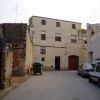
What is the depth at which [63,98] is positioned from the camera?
11109mm

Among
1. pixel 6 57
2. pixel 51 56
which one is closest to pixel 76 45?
pixel 51 56

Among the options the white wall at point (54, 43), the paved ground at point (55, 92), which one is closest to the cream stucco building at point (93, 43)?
the white wall at point (54, 43)

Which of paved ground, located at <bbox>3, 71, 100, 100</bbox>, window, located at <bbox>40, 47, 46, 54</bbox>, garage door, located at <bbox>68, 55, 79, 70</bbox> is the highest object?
window, located at <bbox>40, 47, 46, 54</bbox>

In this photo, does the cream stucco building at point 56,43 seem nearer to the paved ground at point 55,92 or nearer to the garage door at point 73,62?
the garage door at point 73,62

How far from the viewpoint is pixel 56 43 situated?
45875 mm

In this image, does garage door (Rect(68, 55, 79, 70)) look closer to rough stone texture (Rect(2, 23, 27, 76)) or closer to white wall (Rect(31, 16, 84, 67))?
white wall (Rect(31, 16, 84, 67))

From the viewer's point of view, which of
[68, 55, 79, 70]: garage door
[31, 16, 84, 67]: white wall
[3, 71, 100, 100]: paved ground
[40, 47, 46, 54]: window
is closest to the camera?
[3, 71, 100, 100]: paved ground

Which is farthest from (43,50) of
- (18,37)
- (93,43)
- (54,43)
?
Result: (18,37)

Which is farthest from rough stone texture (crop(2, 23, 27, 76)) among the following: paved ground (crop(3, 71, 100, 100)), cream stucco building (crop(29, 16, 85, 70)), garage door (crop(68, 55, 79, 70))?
garage door (crop(68, 55, 79, 70))

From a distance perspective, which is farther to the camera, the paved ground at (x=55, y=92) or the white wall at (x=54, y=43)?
the white wall at (x=54, y=43)

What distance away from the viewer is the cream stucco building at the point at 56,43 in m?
44.3

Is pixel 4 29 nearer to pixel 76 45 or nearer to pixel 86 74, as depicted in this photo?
pixel 86 74

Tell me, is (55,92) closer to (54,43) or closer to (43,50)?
(43,50)

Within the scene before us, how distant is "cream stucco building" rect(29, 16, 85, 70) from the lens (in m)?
44.3
